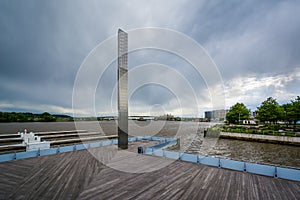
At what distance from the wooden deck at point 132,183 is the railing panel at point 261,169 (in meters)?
0.32

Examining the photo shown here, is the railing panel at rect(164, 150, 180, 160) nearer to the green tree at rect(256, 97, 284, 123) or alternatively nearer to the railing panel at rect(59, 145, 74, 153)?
the railing panel at rect(59, 145, 74, 153)

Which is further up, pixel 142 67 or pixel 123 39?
pixel 123 39

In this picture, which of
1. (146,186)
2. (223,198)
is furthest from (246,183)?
(146,186)

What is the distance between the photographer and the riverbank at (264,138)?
25159 mm

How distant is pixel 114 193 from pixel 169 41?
52.6 ft

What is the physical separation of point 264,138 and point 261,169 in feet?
86.0

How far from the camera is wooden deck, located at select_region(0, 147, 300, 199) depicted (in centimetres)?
571

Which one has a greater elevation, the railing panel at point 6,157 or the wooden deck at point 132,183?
the railing panel at point 6,157

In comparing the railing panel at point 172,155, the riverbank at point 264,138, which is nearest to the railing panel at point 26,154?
the railing panel at point 172,155

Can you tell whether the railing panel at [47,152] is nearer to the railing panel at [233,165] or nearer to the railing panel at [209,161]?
the railing panel at [209,161]

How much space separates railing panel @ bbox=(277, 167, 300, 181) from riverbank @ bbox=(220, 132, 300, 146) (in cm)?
2427

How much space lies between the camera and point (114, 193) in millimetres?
5816

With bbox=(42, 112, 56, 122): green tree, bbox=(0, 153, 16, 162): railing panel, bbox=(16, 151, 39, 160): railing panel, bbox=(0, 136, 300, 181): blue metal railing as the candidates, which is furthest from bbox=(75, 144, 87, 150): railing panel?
bbox=(42, 112, 56, 122): green tree

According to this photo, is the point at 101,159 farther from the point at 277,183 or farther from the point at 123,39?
the point at 123,39
